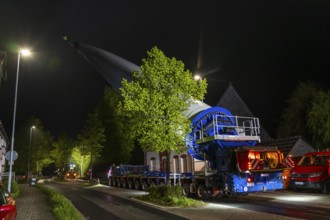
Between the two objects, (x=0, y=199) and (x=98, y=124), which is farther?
(x=98, y=124)

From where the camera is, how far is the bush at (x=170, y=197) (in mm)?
15672

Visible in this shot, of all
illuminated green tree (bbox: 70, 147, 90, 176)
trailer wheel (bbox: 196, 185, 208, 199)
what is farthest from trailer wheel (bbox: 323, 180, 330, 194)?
illuminated green tree (bbox: 70, 147, 90, 176)

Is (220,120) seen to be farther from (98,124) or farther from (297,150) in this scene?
(98,124)

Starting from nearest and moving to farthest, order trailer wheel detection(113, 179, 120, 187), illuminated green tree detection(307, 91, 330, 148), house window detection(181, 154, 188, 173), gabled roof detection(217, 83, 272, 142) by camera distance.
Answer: house window detection(181, 154, 188, 173), illuminated green tree detection(307, 91, 330, 148), trailer wheel detection(113, 179, 120, 187), gabled roof detection(217, 83, 272, 142)

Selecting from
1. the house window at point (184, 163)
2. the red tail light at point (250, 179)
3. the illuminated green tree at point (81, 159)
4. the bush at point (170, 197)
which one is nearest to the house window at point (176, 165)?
the house window at point (184, 163)

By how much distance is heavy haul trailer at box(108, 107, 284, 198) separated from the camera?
53.6 feet

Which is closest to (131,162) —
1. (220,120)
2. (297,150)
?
(297,150)

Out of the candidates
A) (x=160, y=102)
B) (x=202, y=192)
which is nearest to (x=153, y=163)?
(x=202, y=192)

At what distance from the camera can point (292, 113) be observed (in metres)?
35.9

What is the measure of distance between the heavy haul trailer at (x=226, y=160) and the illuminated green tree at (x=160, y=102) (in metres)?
1.54

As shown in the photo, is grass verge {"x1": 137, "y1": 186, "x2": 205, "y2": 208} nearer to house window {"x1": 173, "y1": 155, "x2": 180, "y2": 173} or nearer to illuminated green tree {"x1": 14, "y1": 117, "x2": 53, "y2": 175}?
house window {"x1": 173, "y1": 155, "x2": 180, "y2": 173}

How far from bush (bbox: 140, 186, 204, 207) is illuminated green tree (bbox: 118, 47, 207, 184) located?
4.94ft

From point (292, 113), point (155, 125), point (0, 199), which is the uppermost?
point (292, 113)

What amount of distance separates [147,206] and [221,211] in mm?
4336
